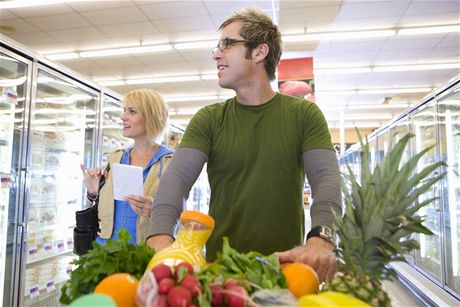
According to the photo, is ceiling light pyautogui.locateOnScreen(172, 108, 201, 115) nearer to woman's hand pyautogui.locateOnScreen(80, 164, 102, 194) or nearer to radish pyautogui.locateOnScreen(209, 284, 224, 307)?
woman's hand pyautogui.locateOnScreen(80, 164, 102, 194)

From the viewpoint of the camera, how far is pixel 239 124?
1545 mm

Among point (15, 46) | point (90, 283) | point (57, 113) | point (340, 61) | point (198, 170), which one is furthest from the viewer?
point (340, 61)

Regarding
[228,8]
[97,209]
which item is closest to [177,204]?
[97,209]

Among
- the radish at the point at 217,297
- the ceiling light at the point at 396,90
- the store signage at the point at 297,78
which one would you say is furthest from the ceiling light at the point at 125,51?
the radish at the point at 217,297

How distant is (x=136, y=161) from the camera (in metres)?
2.46

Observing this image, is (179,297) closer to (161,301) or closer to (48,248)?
(161,301)

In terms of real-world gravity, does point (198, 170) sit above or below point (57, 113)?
below

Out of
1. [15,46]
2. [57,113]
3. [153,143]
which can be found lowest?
[153,143]

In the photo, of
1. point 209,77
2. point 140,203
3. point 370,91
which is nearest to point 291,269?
point 140,203

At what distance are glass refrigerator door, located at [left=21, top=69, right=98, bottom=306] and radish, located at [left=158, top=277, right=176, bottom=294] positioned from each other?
2.97 meters

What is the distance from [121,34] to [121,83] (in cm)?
374

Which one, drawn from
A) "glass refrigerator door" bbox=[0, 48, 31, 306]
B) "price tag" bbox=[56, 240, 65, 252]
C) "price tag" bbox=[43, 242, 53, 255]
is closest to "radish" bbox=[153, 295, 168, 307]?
"glass refrigerator door" bbox=[0, 48, 31, 306]

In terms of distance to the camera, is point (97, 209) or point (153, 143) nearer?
point (97, 209)

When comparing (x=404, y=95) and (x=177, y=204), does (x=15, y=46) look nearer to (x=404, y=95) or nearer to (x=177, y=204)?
(x=177, y=204)
